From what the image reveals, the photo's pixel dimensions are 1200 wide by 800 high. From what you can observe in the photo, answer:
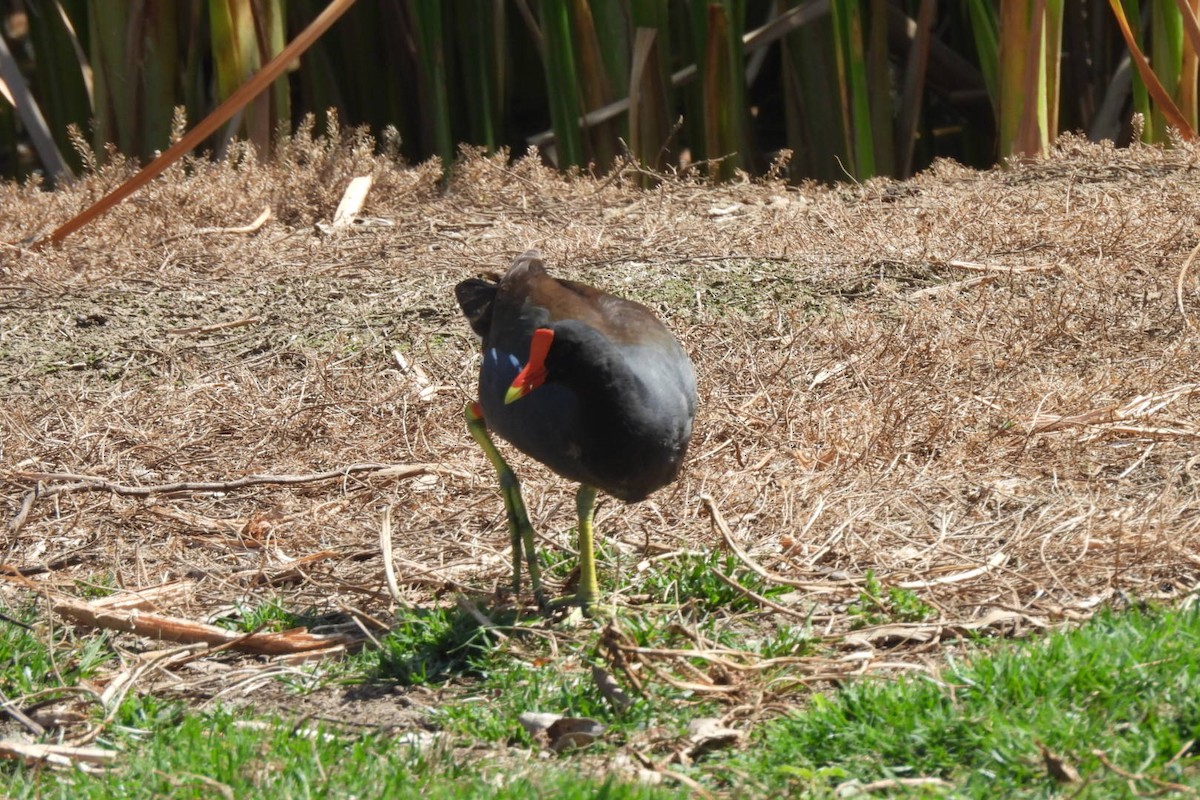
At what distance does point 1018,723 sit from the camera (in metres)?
2.84

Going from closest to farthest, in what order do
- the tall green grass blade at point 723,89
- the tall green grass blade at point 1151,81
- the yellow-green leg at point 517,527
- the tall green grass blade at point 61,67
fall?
the yellow-green leg at point 517,527
the tall green grass blade at point 1151,81
the tall green grass blade at point 723,89
the tall green grass blade at point 61,67

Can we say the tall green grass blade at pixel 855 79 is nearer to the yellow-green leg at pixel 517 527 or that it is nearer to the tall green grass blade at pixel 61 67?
the yellow-green leg at pixel 517 527

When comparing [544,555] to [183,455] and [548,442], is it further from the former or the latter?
[183,455]

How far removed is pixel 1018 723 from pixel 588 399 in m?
1.26

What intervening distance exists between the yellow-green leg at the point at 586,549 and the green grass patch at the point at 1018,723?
0.79 m

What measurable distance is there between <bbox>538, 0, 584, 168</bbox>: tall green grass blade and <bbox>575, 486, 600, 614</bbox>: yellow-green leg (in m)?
4.35

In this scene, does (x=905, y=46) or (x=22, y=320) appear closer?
(x=22, y=320)

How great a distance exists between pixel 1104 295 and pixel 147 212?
454cm

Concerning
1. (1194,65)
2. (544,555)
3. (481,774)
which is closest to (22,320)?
(544,555)

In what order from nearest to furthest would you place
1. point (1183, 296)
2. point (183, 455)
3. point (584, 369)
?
point (584, 369) → point (183, 455) → point (1183, 296)

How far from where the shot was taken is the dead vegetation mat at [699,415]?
376 cm

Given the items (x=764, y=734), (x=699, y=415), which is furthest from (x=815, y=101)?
(x=764, y=734)

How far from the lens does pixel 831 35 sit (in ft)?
27.5

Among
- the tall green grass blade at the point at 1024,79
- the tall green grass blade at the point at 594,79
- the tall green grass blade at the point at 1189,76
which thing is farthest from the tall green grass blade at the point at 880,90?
the tall green grass blade at the point at 1189,76
